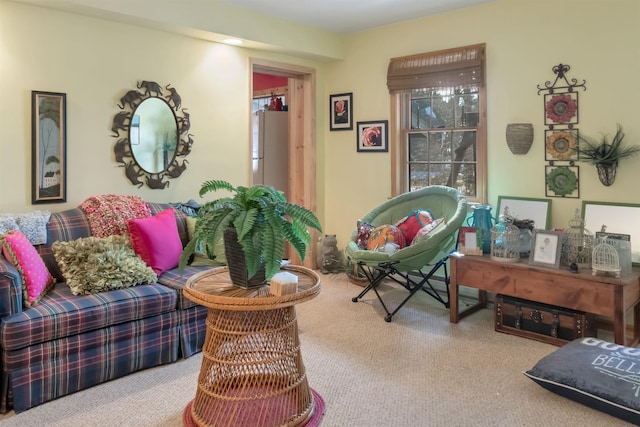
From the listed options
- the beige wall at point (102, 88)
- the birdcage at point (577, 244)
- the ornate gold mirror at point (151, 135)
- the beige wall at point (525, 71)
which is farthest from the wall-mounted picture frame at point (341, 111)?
the birdcage at point (577, 244)

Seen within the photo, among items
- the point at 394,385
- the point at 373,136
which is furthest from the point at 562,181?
the point at 394,385

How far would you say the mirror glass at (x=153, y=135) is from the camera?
388 cm

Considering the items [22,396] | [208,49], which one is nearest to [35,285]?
[22,396]

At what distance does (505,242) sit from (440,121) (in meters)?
1.53

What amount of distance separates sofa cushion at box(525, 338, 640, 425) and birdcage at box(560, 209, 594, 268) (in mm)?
647

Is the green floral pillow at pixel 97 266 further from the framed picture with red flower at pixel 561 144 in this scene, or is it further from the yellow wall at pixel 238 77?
the framed picture with red flower at pixel 561 144

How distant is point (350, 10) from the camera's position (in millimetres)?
4340

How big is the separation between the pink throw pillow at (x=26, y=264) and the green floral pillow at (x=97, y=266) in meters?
0.17

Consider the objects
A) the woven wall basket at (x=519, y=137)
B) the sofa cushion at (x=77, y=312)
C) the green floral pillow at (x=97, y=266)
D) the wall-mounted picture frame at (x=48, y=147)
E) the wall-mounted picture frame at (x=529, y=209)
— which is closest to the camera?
the sofa cushion at (x=77, y=312)

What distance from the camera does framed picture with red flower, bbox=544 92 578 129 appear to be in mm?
3682

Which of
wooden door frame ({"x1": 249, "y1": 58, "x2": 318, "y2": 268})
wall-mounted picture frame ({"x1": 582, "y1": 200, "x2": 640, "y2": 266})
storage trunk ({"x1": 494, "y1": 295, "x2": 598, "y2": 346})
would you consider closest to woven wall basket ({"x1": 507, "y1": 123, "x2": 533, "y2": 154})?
wall-mounted picture frame ({"x1": 582, "y1": 200, "x2": 640, "y2": 266})

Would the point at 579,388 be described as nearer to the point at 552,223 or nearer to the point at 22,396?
the point at 552,223

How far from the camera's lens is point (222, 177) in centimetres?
448

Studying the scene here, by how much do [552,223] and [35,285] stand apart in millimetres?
3527
